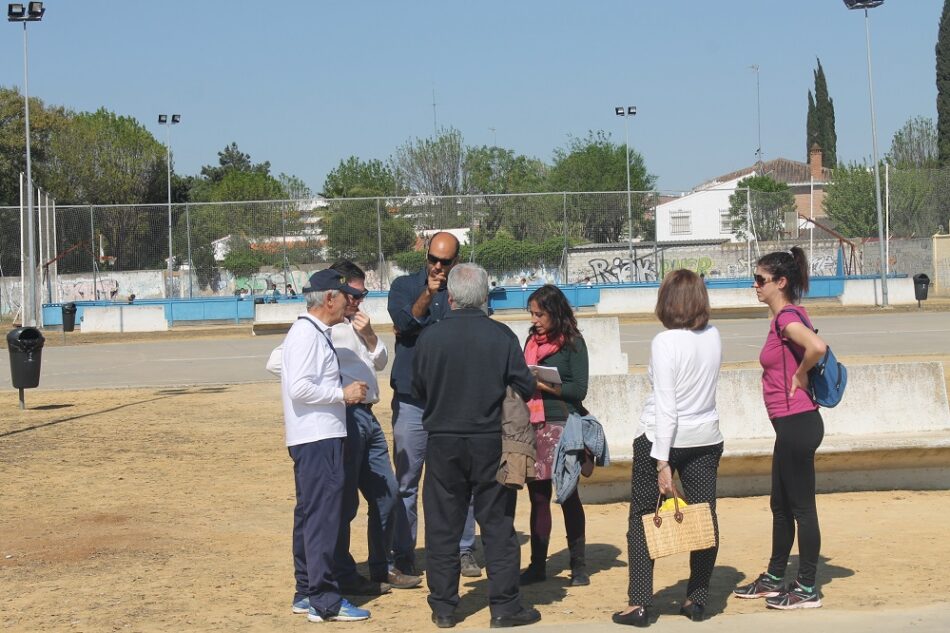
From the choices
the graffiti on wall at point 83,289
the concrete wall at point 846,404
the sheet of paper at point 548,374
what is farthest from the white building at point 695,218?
the sheet of paper at point 548,374

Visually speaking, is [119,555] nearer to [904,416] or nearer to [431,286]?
[431,286]

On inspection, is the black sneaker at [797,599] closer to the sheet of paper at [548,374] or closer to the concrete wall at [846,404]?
the sheet of paper at [548,374]

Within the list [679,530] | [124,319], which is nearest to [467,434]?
[679,530]

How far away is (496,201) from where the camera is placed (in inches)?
1657

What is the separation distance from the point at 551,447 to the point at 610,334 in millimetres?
9033

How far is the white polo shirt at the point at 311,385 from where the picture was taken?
18.6ft

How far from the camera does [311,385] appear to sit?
5.66m

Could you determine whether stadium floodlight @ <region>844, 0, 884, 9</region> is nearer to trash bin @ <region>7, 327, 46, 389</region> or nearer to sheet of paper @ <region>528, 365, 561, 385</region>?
trash bin @ <region>7, 327, 46, 389</region>

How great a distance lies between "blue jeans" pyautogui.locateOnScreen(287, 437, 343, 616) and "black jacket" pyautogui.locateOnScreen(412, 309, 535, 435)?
57cm

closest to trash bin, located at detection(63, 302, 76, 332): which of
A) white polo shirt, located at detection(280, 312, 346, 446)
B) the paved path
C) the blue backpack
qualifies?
the paved path

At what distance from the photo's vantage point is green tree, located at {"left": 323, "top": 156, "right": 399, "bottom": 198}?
85125 mm

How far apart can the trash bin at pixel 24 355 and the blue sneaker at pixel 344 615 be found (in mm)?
10031

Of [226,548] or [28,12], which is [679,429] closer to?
[226,548]

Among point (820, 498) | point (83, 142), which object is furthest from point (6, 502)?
point (83, 142)
